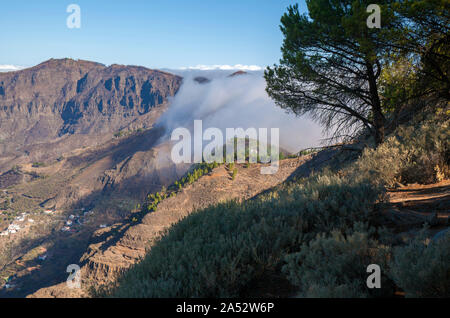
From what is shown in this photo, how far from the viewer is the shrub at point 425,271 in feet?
7.27

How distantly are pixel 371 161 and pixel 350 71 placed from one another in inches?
129

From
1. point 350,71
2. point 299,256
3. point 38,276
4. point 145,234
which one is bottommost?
point 38,276

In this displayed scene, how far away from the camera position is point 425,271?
2.22 meters

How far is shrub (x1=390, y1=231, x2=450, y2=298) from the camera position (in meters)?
2.21

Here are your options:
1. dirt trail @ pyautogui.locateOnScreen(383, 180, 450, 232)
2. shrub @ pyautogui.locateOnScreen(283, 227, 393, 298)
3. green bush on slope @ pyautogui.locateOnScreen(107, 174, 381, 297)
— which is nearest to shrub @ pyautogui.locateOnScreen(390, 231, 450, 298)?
shrub @ pyautogui.locateOnScreen(283, 227, 393, 298)

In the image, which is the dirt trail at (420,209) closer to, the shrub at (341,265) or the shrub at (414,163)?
the shrub at (414,163)

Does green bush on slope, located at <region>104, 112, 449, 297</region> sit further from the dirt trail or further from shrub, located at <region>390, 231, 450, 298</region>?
the dirt trail

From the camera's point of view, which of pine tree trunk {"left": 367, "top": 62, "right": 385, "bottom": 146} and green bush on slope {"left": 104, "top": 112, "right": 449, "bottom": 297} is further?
pine tree trunk {"left": 367, "top": 62, "right": 385, "bottom": 146}

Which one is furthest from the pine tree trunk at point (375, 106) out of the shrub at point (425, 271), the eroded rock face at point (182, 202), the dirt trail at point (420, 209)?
the eroded rock face at point (182, 202)

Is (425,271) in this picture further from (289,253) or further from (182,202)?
(182,202)

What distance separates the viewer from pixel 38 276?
47.4m
